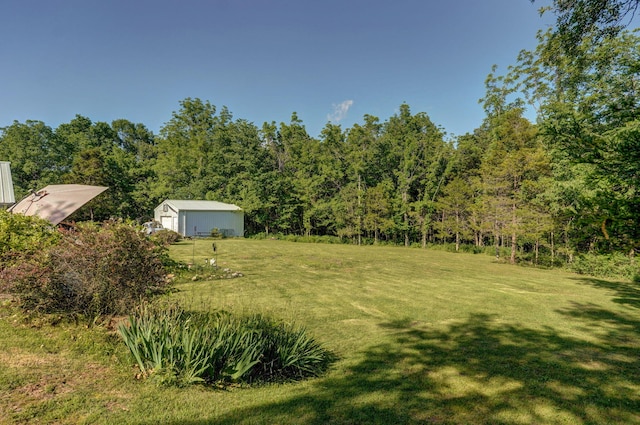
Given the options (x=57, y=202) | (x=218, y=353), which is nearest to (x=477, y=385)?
(x=218, y=353)

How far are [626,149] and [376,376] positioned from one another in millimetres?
3850

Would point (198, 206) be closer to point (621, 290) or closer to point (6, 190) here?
point (6, 190)

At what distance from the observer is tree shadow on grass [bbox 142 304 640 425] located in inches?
123

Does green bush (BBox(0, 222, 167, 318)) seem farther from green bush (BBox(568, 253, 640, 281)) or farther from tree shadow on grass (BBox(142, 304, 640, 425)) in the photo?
green bush (BBox(568, 253, 640, 281))

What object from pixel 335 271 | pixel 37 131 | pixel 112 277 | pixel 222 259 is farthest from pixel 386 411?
pixel 37 131

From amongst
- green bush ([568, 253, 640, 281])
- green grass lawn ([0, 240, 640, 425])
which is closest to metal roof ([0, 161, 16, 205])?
green grass lawn ([0, 240, 640, 425])

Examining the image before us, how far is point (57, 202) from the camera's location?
771 centimetres

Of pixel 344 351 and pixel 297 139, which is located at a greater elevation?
pixel 297 139

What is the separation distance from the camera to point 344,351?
5.20m

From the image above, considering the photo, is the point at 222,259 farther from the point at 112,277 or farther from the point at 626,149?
the point at 626,149

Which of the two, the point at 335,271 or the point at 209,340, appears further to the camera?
the point at 335,271

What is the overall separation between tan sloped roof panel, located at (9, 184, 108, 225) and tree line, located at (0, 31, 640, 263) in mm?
19840

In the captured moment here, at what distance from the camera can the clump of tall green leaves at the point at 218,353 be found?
363 cm

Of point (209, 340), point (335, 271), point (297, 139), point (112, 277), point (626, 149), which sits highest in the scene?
point (297, 139)
